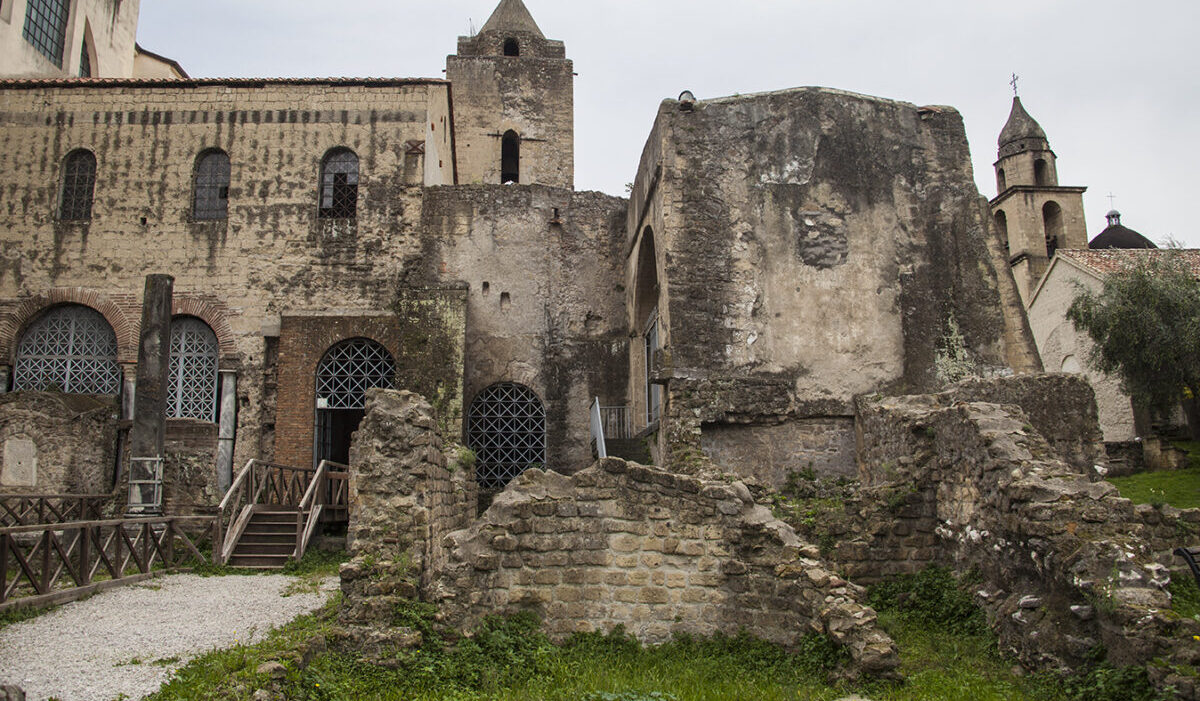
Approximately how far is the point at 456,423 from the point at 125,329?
7.15 meters

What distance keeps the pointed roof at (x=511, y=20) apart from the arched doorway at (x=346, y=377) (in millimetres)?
13626

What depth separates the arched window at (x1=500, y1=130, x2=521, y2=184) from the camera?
24984 millimetres

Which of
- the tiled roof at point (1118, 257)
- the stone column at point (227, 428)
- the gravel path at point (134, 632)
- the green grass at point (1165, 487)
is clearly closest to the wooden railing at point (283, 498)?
the stone column at point (227, 428)

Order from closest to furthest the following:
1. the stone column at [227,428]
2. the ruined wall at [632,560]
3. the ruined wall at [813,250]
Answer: the ruined wall at [632,560]
the ruined wall at [813,250]
the stone column at [227,428]

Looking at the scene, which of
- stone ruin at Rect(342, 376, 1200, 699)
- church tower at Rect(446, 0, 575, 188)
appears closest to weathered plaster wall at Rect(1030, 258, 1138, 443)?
church tower at Rect(446, 0, 575, 188)

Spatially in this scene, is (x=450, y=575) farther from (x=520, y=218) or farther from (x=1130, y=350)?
(x=1130, y=350)

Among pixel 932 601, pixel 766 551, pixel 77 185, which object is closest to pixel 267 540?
pixel 766 551

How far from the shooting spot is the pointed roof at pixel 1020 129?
3800 cm

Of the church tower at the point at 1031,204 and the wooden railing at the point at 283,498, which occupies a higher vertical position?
the church tower at the point at 1031,204

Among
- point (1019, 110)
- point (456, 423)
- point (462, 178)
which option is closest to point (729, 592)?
point (456, 423)

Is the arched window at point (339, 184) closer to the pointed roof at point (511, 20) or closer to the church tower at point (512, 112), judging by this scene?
the church tower at point (512, 112)

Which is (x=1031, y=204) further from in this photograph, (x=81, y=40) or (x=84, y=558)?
(x=84, y=558)

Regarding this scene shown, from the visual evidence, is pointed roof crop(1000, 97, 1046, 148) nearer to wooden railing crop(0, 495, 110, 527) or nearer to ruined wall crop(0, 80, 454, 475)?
ruined wall crop(0, 80, 454, 475)

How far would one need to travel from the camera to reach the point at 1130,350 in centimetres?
2028
